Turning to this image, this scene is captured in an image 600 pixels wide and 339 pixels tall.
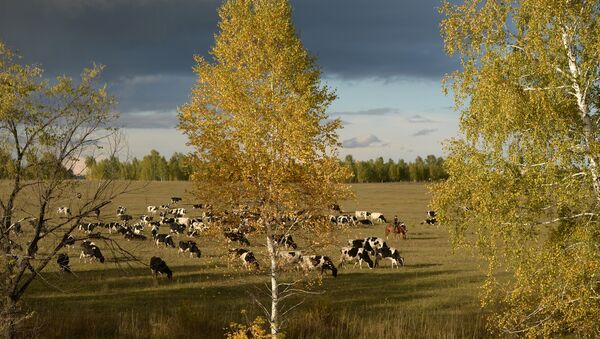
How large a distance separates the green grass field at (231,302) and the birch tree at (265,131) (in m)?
1.23

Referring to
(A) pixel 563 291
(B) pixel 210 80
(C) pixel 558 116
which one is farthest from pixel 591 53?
(B) pixel 210 80

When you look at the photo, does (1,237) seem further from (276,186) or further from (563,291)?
(563,291)

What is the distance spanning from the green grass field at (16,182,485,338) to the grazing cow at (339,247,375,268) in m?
1.01

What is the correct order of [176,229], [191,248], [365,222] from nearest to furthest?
[191,248]
[176,229]
[365,222]

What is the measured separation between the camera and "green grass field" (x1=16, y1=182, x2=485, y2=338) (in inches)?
739

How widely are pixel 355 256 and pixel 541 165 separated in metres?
17.5

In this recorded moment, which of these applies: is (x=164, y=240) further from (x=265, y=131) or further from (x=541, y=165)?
(x=541, y=165)

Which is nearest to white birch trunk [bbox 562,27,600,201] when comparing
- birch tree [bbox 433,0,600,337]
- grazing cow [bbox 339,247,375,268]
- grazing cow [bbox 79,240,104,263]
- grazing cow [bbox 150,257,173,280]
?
birch tree [bbox 433,0,600,337]

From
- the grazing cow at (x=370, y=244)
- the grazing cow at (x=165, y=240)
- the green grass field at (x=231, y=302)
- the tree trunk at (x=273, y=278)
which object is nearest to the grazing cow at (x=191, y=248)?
the green grass field at (x=231, y=302)

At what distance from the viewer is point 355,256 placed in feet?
105

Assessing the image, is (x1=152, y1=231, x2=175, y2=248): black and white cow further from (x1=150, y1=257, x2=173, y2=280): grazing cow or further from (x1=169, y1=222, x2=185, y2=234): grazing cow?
(x1=150, y1=257, x2=173, y2=280): grazing cow

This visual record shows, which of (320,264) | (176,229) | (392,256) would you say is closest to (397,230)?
(392,256)

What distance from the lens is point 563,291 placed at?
593 inches

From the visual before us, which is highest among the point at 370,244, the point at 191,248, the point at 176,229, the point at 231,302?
the point at 176,229
